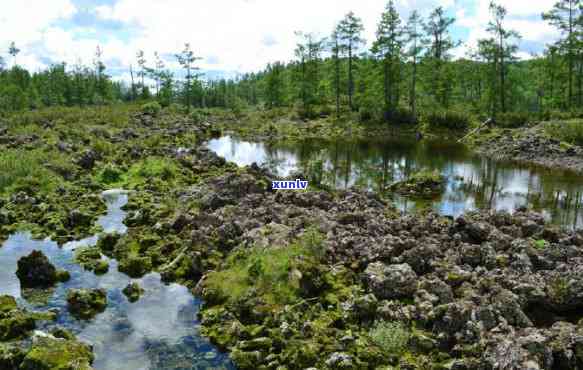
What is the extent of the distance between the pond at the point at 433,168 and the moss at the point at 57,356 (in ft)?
68.2

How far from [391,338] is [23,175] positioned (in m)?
28.2

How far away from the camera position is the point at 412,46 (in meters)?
77.1

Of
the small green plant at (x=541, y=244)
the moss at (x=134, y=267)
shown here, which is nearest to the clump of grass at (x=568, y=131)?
the small green plant at (x=541, y=244)

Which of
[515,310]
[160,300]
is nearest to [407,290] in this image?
[515,310]

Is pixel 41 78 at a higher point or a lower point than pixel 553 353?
higher

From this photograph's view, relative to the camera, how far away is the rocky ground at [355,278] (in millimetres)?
12875

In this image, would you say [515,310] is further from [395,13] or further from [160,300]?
[395,13]

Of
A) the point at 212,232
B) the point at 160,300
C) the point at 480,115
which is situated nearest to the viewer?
the point at 160,300

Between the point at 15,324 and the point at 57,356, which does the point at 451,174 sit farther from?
the point at 57,356

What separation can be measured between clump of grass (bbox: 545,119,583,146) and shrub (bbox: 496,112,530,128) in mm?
10005

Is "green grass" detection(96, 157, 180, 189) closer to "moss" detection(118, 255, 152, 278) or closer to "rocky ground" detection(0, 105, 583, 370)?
"rocky ground" detection(0, 105, 583, 370)

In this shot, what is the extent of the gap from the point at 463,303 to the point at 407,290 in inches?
80.9

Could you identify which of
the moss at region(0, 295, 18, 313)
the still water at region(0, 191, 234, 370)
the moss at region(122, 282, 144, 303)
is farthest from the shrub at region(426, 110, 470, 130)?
the moss at region(0, 295, 18, 313)

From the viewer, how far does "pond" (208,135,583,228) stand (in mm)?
30881
